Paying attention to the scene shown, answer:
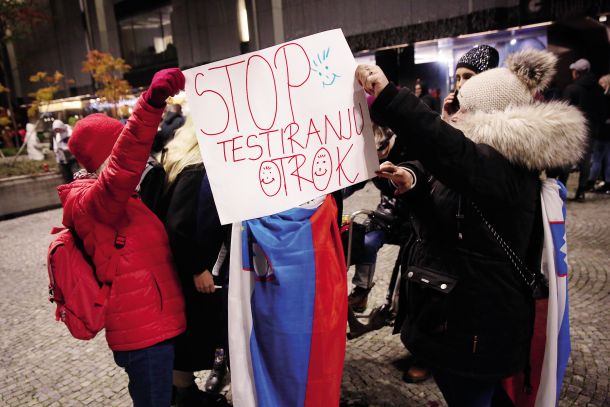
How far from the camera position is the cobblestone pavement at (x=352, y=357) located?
260 cm

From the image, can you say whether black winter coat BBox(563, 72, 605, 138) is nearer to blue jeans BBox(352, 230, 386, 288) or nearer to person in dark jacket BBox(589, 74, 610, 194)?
person in dark jacket BBox(589, 74, 610, 194)

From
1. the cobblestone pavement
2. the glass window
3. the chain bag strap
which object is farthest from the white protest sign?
the glass window

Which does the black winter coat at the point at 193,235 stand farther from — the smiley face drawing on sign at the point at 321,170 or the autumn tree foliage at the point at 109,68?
the autumn tree foliage at the point at 109,68

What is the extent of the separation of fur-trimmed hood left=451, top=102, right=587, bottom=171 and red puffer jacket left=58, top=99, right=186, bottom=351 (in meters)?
1.16

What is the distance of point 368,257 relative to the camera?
9.70 feet

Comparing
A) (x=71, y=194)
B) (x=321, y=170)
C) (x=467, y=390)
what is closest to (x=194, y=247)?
(x=71, y=194)

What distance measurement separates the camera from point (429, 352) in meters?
1.65

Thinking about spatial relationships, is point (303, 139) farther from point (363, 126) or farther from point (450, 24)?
point (450, 24)

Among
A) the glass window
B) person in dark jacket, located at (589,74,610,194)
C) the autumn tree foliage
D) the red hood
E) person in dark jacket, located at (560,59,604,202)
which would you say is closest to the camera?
the red hood

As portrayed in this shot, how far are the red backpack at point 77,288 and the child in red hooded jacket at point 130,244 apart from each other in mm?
27

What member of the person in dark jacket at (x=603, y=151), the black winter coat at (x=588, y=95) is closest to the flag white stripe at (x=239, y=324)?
the black winter coat at (x=588, y=95)

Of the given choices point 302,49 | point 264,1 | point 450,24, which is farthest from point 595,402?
point 264,1

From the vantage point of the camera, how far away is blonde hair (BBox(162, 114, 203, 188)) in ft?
6.37

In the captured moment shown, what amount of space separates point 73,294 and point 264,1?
48.5 feet
